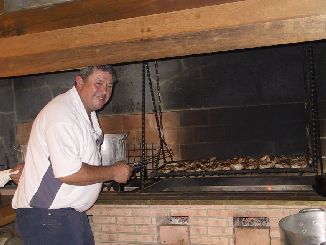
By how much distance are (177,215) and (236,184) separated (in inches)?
37.7

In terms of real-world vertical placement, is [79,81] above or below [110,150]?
above

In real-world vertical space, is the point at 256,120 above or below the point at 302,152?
above

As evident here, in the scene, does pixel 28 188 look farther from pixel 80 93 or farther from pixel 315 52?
pixel 315 52

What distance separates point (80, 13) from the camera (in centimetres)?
388

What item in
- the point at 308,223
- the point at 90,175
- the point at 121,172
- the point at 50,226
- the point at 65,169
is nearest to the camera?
the point at 308,223

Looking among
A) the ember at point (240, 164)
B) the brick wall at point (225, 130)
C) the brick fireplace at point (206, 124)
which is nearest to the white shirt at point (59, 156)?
the brick fireplace at point (206, 124)

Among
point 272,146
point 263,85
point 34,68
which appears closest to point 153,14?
point 34,68

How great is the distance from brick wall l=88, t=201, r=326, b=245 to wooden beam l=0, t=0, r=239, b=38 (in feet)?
6.23

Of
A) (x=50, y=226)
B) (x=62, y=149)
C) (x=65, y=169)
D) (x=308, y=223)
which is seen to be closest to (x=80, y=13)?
(x=62, y=149)

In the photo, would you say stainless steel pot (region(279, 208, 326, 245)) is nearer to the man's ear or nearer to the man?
the man

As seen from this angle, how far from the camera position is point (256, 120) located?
5395 mm

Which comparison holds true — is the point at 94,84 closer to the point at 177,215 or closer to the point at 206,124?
the point at 177,215

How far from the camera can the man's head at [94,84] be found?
3.79 metres

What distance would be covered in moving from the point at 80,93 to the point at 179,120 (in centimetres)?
218
